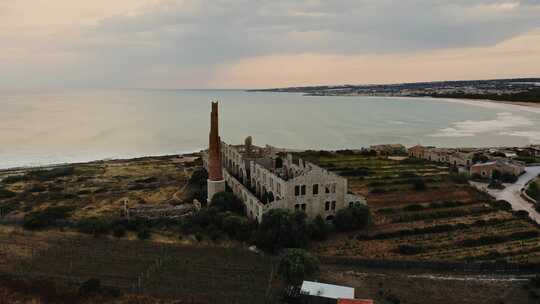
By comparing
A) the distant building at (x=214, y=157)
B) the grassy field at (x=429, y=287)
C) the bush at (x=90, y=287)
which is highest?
the distant building at (x=214, y=157)

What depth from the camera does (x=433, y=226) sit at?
41344mm

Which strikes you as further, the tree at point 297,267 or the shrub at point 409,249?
the shrub at point 409,249

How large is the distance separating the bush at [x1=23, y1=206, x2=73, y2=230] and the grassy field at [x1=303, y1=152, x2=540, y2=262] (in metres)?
24.6

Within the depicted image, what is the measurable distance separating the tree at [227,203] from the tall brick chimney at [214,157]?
2.29 metres

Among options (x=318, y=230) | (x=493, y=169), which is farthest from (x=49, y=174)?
(x=493, y=169)

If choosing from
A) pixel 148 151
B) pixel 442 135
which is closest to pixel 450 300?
pixel 148 151

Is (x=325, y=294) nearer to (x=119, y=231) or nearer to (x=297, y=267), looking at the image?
(x=297, y=267)

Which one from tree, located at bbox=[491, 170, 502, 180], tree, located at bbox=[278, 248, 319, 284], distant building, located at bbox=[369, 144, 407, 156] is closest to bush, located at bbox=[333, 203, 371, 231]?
tree, located at bbox=[278, 248, 319, 284]

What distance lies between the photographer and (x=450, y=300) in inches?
1083

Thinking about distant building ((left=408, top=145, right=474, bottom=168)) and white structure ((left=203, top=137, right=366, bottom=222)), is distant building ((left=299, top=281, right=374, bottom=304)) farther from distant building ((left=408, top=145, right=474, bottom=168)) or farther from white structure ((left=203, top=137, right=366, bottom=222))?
distant building ((left=408, top=145, right=474, bottom=168))

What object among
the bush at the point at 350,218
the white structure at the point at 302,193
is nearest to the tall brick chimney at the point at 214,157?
the white structure at the point at 302,193

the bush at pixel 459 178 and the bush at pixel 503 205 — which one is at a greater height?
the bush at pixel 459 178

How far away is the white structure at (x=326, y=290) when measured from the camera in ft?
84.4

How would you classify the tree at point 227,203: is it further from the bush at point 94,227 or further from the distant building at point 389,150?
the distant building at point 389,150
